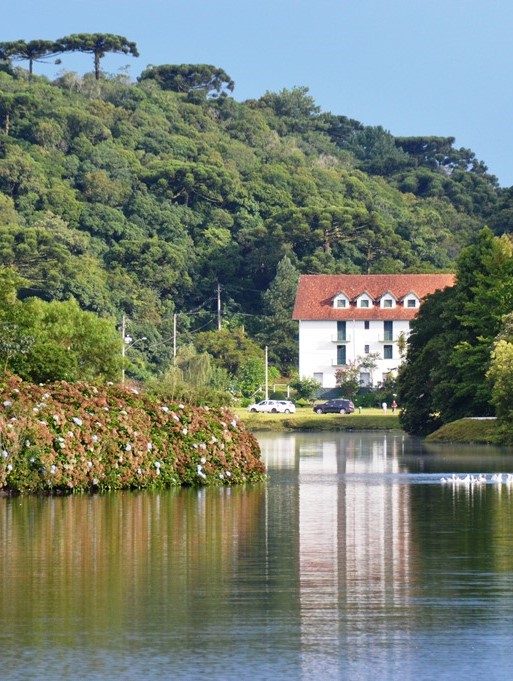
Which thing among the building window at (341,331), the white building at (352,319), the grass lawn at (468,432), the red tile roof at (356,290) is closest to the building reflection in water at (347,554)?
the grass lawn at (468,432)

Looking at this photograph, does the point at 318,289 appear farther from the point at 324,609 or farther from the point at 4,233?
the point at 324,609

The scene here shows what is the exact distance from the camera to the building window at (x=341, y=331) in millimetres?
117625

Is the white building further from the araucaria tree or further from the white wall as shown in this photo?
the araucaria tree

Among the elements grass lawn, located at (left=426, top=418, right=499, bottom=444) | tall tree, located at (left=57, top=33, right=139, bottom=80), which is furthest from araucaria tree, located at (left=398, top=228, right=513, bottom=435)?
tall tree, located at (left=57, top=33, right=139, bottom=80)

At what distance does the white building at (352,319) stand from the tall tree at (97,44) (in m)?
76.0

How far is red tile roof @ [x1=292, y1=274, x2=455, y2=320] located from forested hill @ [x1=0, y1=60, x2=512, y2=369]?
4908mm

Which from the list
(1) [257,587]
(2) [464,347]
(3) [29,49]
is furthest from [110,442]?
(3) [29,49]

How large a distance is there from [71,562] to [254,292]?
373 feet

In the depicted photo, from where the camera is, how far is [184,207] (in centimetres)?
14062

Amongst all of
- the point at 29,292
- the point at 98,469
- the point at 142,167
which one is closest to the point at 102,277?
the point at 29,292

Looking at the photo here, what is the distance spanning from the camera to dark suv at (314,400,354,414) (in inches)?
3580

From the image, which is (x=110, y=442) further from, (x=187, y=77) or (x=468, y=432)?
(x=187, y=77)

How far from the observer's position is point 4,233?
114375 millimetres

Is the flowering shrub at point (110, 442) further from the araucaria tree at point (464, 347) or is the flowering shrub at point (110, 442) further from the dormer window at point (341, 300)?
the dormer window at point (341, 300)
